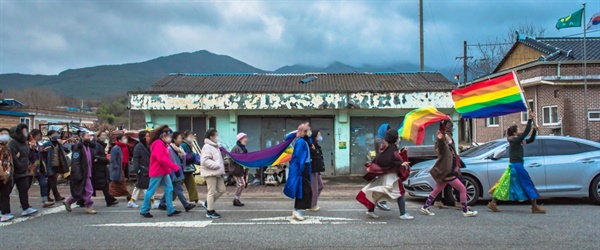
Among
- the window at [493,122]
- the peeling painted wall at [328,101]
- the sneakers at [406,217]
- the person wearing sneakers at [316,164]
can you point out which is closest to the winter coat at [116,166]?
the person wearing sneakers at [316,164]

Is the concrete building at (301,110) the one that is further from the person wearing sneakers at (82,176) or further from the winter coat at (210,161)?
the winter coat at (210,161)

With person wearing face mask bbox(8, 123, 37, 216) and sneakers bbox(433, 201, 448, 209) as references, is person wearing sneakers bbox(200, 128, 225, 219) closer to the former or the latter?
person wearing face mask bbox(8, 123, 37, 216)

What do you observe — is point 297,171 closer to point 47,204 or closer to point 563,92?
point 47,204

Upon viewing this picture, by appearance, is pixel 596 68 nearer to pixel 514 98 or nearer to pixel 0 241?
pixel 514 98

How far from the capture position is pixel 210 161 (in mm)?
8680

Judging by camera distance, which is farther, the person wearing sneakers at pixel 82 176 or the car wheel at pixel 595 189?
the car wheel at pixel 595 189

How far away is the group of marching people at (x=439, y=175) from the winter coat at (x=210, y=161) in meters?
2.75

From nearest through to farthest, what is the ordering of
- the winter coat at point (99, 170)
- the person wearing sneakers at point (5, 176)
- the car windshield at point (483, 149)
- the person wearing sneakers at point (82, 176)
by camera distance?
the person wearing sneakers at point (5, 176)
the person wearing sneakers at point (82, 176)
the winter coat at point (99, 170)
the car windshield at point (483, 149)

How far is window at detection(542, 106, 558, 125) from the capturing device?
22.3m

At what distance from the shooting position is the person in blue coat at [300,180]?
7.94 meters

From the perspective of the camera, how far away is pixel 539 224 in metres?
7.56

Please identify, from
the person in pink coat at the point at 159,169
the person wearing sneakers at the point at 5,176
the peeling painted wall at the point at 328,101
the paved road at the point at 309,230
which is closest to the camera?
the paved road at the point at 309,230

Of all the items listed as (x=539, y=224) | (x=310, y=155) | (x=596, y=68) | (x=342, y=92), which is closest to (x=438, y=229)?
(x=539, y=224)

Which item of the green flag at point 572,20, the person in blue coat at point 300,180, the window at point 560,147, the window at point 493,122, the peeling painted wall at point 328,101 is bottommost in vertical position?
the person in blue coat at point 300,180
